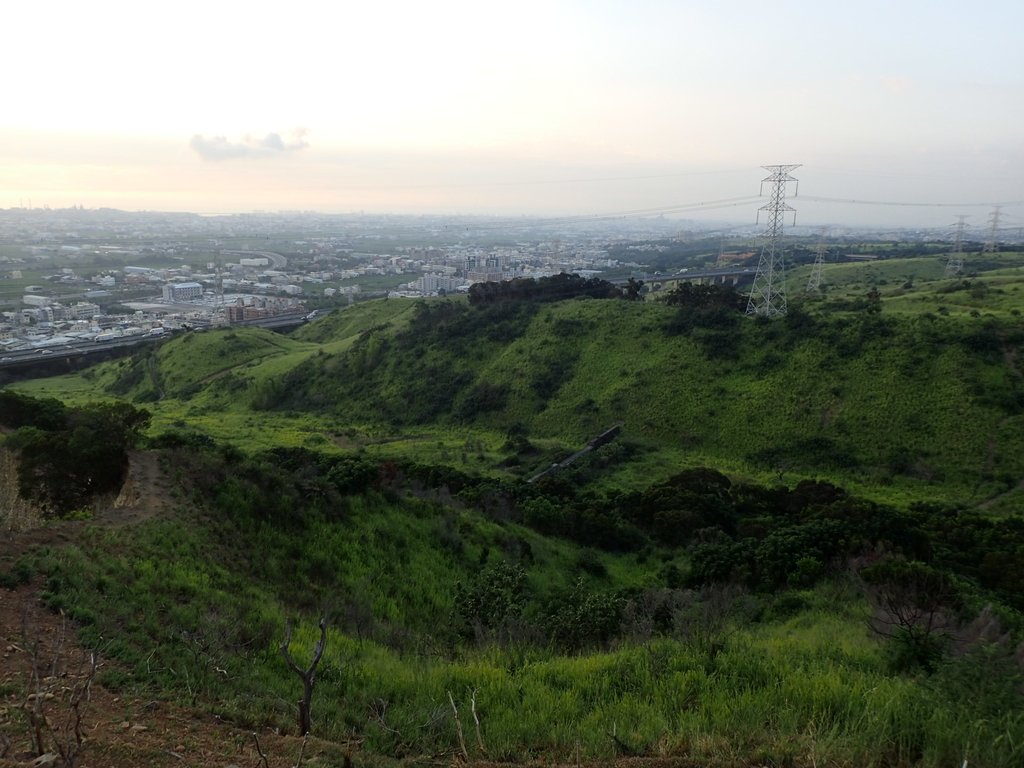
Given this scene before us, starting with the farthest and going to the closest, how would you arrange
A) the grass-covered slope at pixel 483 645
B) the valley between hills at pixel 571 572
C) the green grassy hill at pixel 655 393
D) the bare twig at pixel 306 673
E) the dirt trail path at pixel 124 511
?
the green grassy hill at pixel 655 393 → the dirt trail path at pixel 124 511 → the valley between hills at pixel 571 572 → the grass-covered slope at pixel 483 645 → the bare twig at pixel 306 673

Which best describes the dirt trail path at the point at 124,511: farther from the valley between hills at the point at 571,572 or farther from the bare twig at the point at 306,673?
the bare twig at the point at 306,673

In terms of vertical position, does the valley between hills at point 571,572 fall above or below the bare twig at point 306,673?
below

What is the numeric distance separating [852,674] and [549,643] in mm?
4155

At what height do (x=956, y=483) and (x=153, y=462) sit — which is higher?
(x=153, y=462)

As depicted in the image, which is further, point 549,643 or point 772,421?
point 772,421

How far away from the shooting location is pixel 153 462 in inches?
581

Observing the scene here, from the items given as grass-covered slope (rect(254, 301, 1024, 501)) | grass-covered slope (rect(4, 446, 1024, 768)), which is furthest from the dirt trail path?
grass-covered slope (rect(254, 301, 1024, 501))

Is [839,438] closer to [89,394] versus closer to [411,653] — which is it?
[411,653]

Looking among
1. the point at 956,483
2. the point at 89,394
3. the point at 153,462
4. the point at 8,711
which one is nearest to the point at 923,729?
the point at 8,711

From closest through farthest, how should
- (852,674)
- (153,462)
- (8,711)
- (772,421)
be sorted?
1. (8,711)
2. (852,674)
3. (153,462)
4. (772,421)

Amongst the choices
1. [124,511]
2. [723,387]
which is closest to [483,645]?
[124,511]

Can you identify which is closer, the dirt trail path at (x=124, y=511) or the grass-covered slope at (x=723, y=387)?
the dirt trail path at (x=124, y=511)

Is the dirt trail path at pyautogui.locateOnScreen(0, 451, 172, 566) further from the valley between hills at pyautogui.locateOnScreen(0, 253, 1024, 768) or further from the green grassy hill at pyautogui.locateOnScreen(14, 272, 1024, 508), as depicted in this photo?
the green grassy hill at pyautogui.locateOnScreen(14, 272, 1024, 508)

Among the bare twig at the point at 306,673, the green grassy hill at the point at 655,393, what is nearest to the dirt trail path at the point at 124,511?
the bare twig at the point at 306,673
